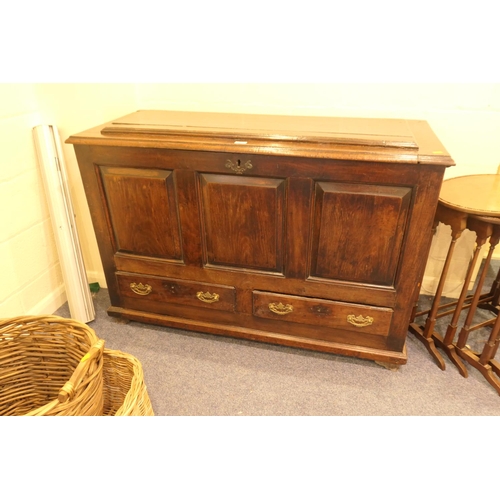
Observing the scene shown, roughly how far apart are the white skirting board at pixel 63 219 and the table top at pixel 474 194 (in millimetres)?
1685

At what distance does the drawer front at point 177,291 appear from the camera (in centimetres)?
178

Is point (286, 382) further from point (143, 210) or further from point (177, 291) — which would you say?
point (143, 210)

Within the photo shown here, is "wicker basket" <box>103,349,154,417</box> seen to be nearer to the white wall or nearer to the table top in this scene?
the white wall

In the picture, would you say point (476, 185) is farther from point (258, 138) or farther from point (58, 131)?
point (58, 131)

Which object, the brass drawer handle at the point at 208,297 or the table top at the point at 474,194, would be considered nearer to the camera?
the table top at the point at 474,194

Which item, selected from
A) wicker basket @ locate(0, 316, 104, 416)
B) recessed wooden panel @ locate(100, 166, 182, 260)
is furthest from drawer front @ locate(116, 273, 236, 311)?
wicker basket @ locate(0, 316, 104, 416)

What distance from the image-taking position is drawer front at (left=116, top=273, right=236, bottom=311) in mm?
1780

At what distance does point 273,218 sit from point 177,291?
2.03 ft

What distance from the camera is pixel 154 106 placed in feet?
6.46

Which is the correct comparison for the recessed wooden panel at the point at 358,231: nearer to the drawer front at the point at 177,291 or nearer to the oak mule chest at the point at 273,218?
the oak mule chest at the point at 273,218

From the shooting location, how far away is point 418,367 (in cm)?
177

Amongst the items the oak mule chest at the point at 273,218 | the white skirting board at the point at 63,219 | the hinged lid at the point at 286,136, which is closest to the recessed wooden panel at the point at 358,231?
the oak mule chest at the point at 273,218
